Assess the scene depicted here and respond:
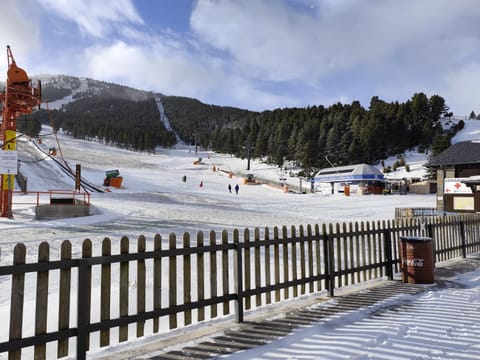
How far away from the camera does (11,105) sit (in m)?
19.6

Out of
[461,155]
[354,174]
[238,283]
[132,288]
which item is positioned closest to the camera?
[238,283]

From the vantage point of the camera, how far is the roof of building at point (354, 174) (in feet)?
177

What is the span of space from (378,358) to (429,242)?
169 inches

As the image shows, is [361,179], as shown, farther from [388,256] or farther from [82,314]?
[82,314]

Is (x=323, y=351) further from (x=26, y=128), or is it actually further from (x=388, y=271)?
(x=26, y=128)

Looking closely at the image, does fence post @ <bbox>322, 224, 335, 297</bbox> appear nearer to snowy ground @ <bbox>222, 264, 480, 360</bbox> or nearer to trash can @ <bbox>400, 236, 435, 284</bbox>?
snowy ground @ <bbox>222, 264, 480, 360</bbox>

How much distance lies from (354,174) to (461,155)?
24376mm

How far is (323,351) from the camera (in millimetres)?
4262

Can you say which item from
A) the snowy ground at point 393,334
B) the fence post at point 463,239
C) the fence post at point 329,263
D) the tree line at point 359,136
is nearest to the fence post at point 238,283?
the snowy ground at point 393,334

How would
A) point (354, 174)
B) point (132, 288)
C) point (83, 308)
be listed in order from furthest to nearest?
point (354, 174), point (132, 288), point (83, 308)

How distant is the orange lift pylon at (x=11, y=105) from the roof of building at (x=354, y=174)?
44496 mm

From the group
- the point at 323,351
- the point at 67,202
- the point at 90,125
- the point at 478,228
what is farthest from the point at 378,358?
the point at 90,125

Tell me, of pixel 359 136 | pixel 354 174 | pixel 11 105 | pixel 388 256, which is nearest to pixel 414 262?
pixel 388 256

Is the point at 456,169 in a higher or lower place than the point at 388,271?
higher
